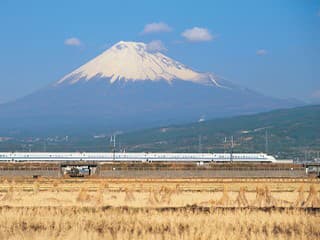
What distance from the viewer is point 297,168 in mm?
110812

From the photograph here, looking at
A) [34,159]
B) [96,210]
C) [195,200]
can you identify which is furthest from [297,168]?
[96,210]

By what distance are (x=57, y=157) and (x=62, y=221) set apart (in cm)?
12524

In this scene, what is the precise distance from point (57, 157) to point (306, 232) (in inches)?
5057

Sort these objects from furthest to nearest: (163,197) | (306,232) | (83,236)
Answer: (163,197)
(306,232)
(83,236)

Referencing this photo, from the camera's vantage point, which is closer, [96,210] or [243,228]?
[243,228]

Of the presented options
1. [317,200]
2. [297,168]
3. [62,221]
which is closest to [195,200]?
[317,200]

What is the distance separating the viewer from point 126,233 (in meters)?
24.5

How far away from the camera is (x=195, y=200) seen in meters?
41.3

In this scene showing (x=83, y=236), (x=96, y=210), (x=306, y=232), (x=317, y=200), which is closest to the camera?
(x=83, y=236)

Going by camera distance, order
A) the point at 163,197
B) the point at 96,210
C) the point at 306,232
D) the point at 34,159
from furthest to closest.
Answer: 1. the point at 34,159
2. the point at 163,197
3. the point at 96,210
4. the point at 306,232

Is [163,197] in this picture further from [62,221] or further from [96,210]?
[62,221]

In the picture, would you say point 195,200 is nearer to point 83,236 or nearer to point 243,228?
point 243,228

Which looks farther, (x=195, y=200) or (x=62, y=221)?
(x=195, y=200)

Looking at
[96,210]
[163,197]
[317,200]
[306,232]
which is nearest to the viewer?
[306,232]
